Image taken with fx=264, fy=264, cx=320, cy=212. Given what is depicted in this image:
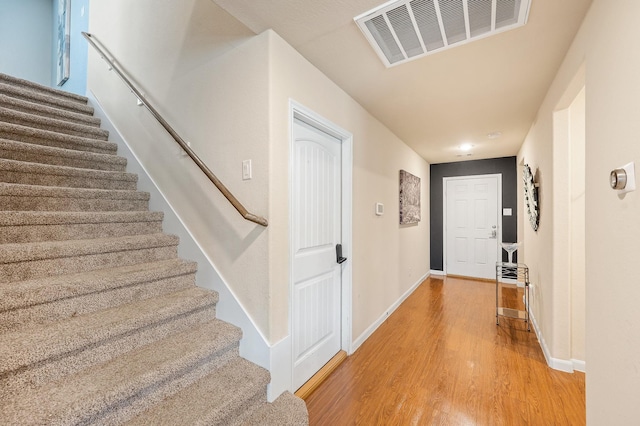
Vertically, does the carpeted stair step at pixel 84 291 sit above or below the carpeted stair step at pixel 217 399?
above

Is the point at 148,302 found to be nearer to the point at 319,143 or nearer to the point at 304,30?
the point at 319,143

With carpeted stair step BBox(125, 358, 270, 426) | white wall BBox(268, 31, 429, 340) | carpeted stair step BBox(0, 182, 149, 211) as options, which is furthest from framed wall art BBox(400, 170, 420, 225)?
carpeted stair step BBox(0, 182, 149, 211)

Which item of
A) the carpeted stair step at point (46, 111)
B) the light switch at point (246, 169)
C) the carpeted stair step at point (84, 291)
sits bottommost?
the carpeted stair step at point (84, 291)

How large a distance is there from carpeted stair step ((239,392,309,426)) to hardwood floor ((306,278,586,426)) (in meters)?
0.19

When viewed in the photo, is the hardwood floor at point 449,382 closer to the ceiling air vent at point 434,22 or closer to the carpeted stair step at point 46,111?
the ceiling air vent at point 434,22

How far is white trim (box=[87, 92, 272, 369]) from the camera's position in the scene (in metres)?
1.63

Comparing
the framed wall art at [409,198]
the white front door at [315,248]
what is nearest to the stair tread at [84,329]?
the white front door at [315,248]

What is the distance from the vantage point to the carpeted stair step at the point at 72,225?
5.17ft

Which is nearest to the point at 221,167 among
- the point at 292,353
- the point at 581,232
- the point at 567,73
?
the point at 292,353

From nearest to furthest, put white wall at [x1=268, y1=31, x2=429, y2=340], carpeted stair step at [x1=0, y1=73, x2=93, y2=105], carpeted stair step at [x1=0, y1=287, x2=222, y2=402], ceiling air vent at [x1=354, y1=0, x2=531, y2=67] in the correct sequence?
carpeted stair step at [x1=0, y1=287, x2=222, y2=402] < ceiling air vent at [x1=354, y1=0, x2=531, y2=67] < white wall at [x1=268, y1=31, x2=429, y2=340] < carpeted stair step at [x1=0, y1=73, x2=93, y2=105]

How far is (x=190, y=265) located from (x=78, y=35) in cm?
403

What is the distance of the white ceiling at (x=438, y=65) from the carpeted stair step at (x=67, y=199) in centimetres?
171

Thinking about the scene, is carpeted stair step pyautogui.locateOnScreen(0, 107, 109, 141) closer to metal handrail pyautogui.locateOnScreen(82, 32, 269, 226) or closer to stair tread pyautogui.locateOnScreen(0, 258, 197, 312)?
metal handrail pyautogui.locateOnScreen(82, 32, 269, 226)

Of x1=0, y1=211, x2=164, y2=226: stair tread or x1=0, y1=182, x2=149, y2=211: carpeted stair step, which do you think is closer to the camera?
x1=0, y1=211, x2=164, y2=226: stair tread
